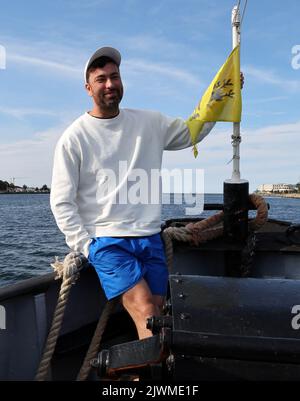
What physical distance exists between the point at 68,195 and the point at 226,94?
56.9 inches

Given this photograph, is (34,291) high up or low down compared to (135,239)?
down

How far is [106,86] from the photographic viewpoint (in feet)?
10.4

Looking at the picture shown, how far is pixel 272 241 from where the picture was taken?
4.25 m

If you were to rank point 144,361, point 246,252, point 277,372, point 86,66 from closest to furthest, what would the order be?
point 277,372 → point 144,361 → point 86,66 → point 246,252

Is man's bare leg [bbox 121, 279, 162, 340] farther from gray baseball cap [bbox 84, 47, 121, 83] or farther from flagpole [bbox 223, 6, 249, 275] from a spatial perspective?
gray baseball cap [bbox 84, 47, 121, 83]

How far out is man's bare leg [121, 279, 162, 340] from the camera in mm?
2914

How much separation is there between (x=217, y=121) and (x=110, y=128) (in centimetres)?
86

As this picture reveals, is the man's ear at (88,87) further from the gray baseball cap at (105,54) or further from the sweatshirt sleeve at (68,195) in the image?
the sweatshirt sleeve at (68,195)

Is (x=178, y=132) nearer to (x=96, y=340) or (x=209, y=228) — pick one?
(x=209, y=228)

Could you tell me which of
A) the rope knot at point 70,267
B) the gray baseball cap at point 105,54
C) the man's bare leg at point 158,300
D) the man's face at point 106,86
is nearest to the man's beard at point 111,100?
the man's face at point 106,86

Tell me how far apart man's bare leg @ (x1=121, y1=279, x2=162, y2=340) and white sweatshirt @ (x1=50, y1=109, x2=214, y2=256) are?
1.34 ft

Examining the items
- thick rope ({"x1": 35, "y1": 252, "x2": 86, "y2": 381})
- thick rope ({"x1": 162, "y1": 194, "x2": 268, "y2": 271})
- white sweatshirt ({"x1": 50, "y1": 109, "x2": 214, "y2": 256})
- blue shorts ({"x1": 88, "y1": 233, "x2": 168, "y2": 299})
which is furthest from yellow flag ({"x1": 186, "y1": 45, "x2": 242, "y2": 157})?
thick rope ({"x1": 35, "y1": 252, "x2": 86, "y2": 381})
